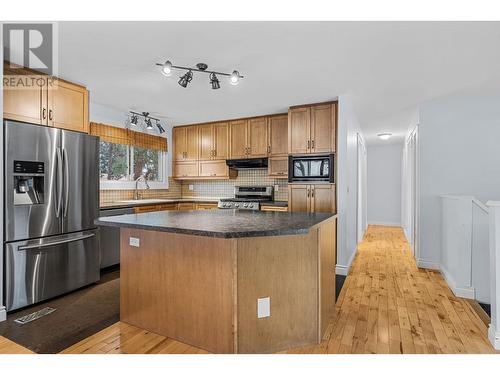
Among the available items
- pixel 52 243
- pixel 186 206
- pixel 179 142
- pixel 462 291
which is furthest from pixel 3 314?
pixel 462 291

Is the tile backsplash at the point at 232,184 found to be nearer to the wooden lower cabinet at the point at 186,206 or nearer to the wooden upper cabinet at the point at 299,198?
the wooden lower cabinet at the point at 186,206

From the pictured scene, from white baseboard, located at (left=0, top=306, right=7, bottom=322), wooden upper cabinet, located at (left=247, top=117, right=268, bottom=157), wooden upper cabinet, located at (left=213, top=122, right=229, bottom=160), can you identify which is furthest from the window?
white baseboard, located at (left=0, top=306, right=7, bottom=322)

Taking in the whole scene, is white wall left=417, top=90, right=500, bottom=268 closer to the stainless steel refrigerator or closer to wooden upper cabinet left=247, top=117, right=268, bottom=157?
wooden upper cabinet left=247, top=117, right=268, bottom=157

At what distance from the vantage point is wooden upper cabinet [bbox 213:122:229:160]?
5184mm

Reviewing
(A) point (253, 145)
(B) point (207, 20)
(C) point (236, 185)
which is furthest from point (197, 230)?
(C) point (236, 185)

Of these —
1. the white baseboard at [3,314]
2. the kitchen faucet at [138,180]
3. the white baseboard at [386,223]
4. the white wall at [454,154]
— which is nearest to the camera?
the white baseboard at [3,314]

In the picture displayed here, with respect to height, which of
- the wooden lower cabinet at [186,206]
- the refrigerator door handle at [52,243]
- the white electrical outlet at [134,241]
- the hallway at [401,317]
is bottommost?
the hallway at [401,317]

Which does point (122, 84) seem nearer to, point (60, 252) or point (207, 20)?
point (207, 20)

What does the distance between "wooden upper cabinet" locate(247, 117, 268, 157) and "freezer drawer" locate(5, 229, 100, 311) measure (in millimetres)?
2703

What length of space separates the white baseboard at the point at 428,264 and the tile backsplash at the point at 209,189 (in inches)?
87.0

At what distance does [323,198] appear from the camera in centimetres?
395

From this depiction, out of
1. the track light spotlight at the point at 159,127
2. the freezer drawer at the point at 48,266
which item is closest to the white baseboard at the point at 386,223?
the track light spotlight at the point at 159,127

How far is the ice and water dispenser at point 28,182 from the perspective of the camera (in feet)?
8.47
